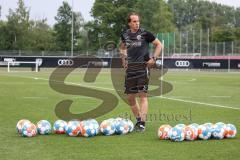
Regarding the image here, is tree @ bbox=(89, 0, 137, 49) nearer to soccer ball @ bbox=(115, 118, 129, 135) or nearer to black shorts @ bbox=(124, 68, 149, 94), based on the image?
black shorts @ bbox=(124, 68, 149, 94)

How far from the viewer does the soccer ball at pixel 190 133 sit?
29.8ft

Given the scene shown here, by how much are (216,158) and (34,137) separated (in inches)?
133

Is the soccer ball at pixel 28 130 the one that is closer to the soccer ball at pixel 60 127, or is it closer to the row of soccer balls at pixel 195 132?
the soccer ball at pixel 60 127

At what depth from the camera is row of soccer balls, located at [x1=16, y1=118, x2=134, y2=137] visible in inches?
375

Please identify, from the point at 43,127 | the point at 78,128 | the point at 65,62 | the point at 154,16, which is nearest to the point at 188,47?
the point at 65,62

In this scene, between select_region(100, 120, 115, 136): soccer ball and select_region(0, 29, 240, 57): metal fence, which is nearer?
select_region(100, 120, 115, 136): soccer ball

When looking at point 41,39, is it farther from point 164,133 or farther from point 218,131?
point 218,131

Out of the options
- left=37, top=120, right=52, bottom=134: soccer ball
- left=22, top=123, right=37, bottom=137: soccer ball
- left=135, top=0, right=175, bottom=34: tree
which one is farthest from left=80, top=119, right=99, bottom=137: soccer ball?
left=135, top=0, right=175, bottom=34: tree

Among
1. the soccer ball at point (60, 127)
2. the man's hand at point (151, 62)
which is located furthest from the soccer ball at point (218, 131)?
the soccer ball at point (60, 127)

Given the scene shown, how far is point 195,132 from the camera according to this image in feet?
30.1

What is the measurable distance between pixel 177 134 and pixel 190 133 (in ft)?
0.73

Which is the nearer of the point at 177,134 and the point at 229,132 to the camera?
the point at 177,134

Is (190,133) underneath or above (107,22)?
underneath

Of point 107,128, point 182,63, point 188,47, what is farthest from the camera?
point 188,47
